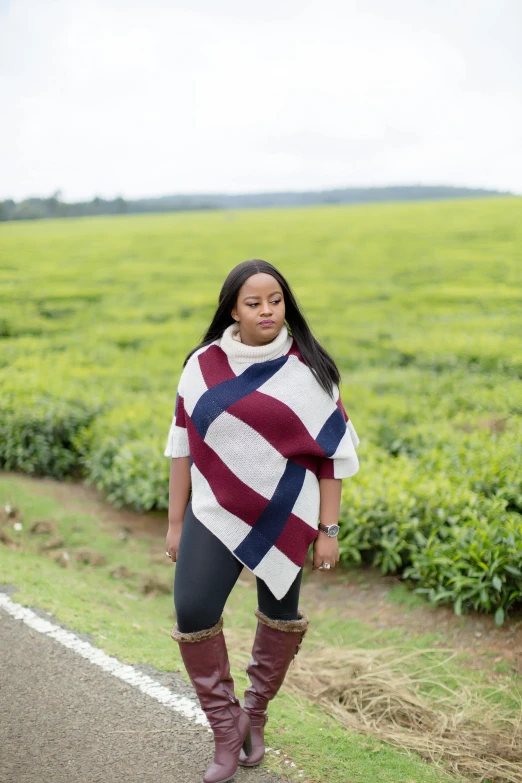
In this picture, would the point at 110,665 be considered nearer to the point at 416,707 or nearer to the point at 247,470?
the point at 247,470

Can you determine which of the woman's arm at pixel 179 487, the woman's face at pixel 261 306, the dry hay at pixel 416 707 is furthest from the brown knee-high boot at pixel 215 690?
the woman's face at pixel 261 306

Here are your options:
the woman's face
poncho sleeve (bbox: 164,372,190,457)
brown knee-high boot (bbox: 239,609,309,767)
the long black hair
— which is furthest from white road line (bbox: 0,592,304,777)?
the woman's face

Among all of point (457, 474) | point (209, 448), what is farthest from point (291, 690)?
point (457, 474)

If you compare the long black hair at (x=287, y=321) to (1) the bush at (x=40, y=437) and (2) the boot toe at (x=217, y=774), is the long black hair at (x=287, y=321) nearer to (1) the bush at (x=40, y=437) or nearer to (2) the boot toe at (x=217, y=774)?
(2) the boot toe at (x=217, y=774)

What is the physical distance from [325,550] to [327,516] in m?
0.11

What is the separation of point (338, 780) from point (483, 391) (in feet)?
18.2

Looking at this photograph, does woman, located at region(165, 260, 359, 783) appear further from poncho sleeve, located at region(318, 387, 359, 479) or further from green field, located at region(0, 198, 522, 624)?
green field, located at region(0, 198, 522, 624)

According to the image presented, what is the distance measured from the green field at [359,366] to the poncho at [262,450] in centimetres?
177

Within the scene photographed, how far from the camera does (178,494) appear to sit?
258 centimetres

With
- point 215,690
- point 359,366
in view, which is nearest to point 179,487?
point 215,690

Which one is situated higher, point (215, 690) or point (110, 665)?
point (215, 690)

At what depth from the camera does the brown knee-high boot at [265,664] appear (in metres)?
2.55

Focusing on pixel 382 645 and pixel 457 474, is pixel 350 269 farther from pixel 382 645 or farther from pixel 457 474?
pixel 382 645

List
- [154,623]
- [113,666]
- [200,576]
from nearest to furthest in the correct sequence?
[200,576] → [113,666] → [154,623]
